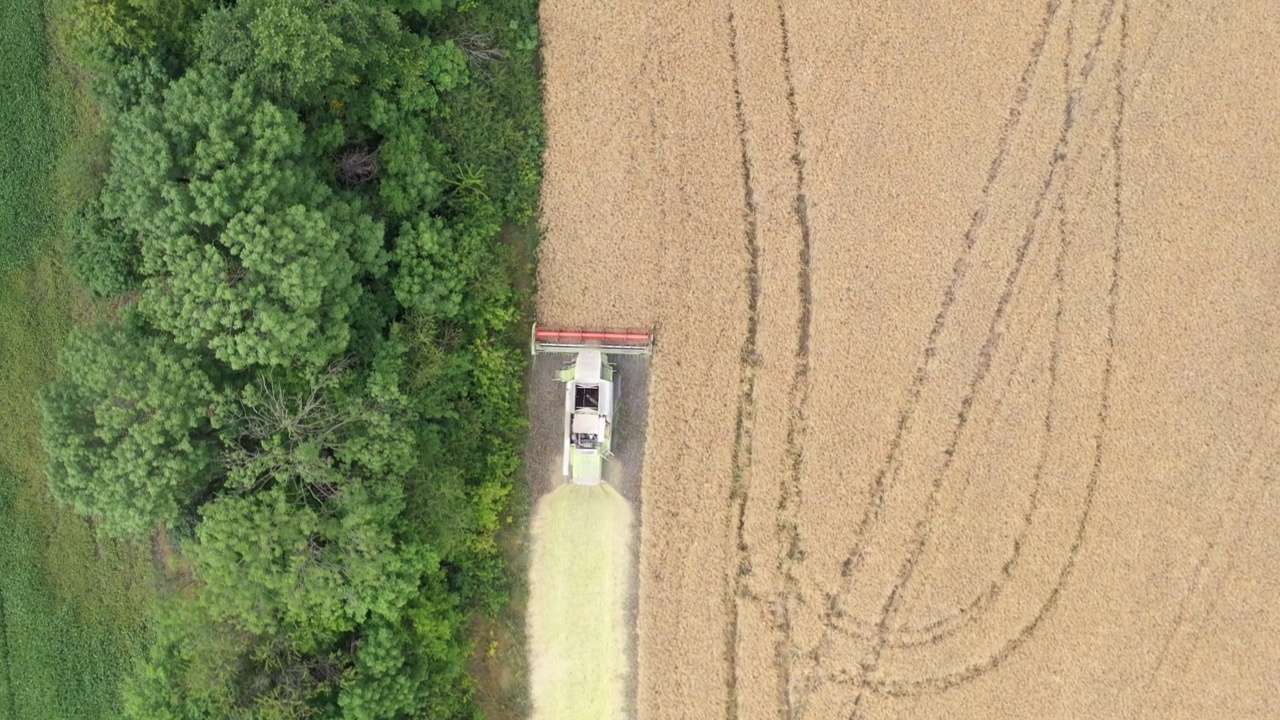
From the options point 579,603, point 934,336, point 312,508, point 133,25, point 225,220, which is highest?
point 133,25

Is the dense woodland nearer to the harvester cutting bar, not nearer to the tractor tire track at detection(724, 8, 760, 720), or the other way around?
the harvester cutting bar

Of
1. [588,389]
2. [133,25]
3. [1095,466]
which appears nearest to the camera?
[133,25]

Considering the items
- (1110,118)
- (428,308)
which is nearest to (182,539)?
(428,308)

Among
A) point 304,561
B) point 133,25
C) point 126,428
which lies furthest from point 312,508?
point 133,25

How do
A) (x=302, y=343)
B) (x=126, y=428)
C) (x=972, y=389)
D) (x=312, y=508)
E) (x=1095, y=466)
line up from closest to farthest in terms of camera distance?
(x=126, y=428)
(x=302, y=343)
(x=312, y=508)
(x=1095, y=466)
(x=972, y=389)

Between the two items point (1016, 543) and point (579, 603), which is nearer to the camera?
point (1016, 543)

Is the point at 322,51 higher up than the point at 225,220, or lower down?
higher up

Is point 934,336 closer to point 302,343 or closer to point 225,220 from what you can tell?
point 302,343
